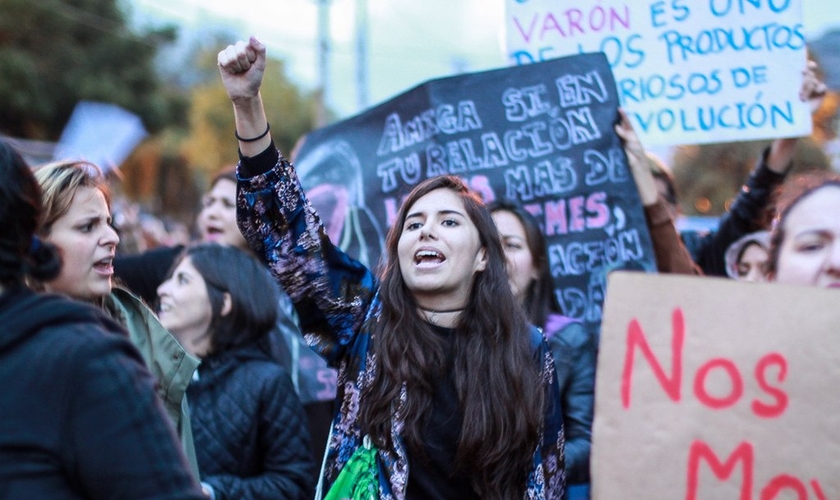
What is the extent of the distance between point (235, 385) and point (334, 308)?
2.58 feet

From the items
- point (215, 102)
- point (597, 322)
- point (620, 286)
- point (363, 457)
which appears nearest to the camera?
point (620, 286)

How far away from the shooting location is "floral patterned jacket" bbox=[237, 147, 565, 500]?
92.5 inches

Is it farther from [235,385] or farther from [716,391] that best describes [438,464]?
[235,385]

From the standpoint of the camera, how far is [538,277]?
332 cm

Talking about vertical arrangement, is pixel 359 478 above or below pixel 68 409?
below

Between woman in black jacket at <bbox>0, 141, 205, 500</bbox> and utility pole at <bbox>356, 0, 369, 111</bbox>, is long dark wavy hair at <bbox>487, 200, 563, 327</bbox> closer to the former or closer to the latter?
woman in black jacket at <bbox>0, 141, 205, 500</bbox>

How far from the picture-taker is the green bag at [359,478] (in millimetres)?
2242

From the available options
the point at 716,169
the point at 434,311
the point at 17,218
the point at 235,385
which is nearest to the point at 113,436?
the point at 17,218

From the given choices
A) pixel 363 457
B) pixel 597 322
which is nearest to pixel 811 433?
pixel 363 457

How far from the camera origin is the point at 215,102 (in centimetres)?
3566

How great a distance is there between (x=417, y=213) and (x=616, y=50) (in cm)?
173

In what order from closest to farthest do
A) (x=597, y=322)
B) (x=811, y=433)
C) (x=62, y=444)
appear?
(x=62, y=444) → (x=811, y=433) → (x=597, y=322)

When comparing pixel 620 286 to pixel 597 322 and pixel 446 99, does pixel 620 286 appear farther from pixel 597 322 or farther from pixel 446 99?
pixel 446 99

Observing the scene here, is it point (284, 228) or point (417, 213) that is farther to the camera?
point (417, 213)
